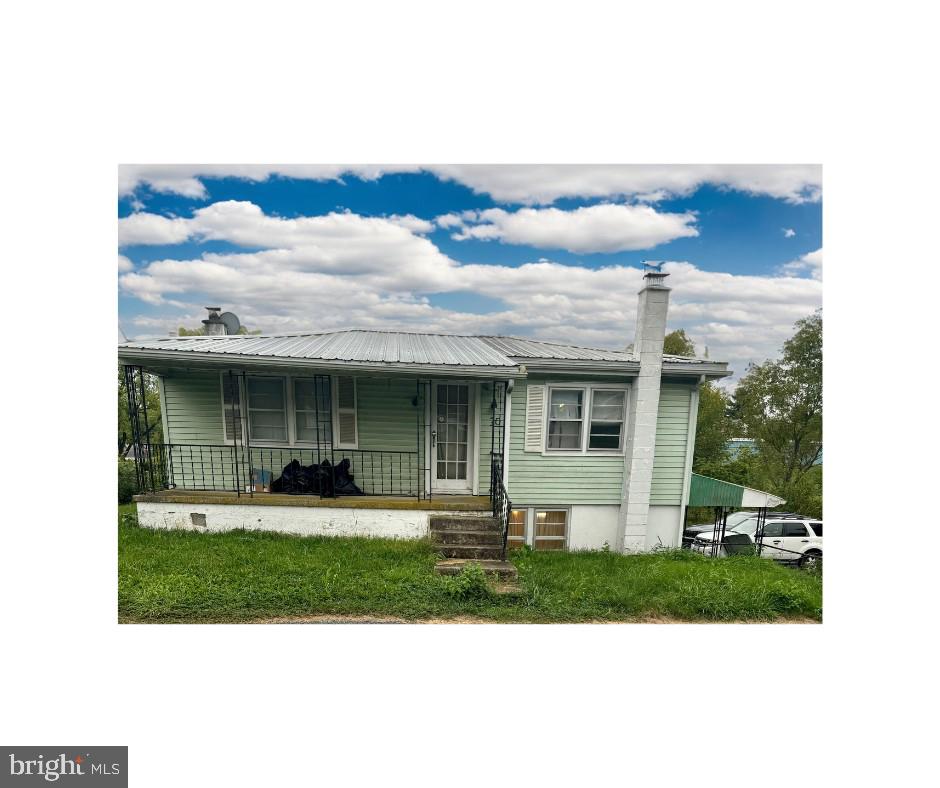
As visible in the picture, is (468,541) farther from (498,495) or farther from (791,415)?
(791,415)

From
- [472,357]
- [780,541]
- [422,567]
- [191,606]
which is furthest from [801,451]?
[191,606]

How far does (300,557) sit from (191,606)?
1.27 metres

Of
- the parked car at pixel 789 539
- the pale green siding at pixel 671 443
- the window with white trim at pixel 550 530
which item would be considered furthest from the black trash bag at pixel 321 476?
the parked car at pixel 789 539

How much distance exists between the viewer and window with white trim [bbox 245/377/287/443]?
22.0ft

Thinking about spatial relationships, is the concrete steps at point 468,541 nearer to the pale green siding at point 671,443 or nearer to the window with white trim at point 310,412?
the window with white trim at point 310,412

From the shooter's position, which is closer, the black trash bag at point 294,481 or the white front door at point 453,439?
the black trash bag at point 294,481

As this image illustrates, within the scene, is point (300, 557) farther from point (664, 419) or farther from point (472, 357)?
point (664, 419)

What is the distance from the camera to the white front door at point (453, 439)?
269 inches

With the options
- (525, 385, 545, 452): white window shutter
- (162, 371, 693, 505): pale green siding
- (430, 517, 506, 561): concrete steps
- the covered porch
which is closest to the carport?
(162, 371, 693, 505): pale green siding

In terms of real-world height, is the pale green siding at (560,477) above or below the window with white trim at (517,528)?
above

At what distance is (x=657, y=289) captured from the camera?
6.25 meters

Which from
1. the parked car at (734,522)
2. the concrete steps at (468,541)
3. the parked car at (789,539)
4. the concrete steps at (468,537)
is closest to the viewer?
the concrete steps at (468,541)

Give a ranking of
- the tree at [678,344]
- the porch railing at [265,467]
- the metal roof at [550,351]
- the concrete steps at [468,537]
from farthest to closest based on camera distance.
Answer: the tree at [678,344], the metal roof at [550,351], the porch railing at [265,467], the concrete steps at [468,537]

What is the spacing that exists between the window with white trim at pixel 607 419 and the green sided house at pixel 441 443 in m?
0.02
